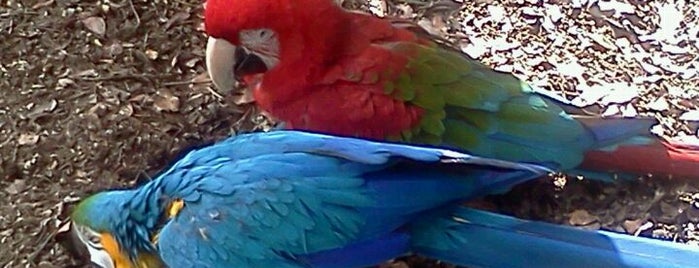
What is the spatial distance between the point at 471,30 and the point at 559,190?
43 centimetres

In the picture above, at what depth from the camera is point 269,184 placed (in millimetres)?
1631

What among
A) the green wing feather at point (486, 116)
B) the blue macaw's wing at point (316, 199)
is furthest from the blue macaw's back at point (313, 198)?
the green wing feather at point (486, 116)

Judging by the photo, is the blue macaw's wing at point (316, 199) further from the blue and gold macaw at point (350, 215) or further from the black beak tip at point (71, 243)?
the black beak tip at point (71, 243)

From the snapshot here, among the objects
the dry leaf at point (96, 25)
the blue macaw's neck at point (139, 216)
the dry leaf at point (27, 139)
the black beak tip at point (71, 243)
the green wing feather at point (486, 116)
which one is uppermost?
the green wing feather at point (486, 116)

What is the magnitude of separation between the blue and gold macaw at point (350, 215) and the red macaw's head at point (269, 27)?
0.68 feet

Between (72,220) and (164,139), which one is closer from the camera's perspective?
(72,220)

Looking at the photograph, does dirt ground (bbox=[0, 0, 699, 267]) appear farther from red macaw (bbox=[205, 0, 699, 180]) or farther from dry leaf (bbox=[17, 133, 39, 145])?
red macaw (bbox=[205, 0, 699, 180])

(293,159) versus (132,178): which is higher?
(293,159)

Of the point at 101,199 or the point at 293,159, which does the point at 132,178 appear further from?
the point at 293,159

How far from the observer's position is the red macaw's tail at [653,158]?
1825mm

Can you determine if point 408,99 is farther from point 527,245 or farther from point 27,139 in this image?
point 27,139

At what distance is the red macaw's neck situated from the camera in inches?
71.7

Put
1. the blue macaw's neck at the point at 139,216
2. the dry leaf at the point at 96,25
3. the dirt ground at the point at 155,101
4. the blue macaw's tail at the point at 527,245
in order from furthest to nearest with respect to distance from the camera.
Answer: the dry leaf at the point at 96,25 → the dirt ground at the point at 155,101 → the blue macaw's neck at the point at 139,216 → the blue macaw's tail at the point at 527,245

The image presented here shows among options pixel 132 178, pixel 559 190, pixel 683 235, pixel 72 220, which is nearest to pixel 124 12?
pixel 132 178
